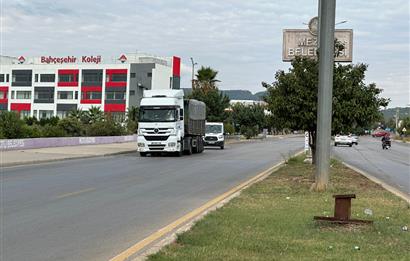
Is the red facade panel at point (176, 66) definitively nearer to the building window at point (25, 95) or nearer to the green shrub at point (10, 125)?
the building window at point (25, 95)

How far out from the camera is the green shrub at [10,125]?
3953cm

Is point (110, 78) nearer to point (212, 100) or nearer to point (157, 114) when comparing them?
point (212, 100)

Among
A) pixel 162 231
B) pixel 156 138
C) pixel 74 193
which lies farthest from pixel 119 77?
pixel 162 231

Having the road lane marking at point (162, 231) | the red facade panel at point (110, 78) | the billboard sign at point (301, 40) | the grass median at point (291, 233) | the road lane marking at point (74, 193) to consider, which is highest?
the red facade panel at point (110, 78)

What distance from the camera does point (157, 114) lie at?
32.4 metres

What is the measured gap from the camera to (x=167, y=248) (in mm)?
7156

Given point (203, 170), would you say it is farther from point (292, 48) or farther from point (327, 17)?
point (292, 48)

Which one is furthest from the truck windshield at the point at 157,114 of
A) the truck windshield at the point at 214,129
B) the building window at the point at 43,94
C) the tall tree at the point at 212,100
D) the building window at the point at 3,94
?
the building window at the point at 3,94

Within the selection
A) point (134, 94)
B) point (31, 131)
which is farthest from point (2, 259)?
point (134, 94)

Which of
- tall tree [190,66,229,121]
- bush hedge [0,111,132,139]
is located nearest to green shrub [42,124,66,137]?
bush hedge [0,111,132,139]

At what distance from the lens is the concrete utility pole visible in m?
14.2

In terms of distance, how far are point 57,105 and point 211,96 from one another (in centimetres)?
6291

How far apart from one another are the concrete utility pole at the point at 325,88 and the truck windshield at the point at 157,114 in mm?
18390

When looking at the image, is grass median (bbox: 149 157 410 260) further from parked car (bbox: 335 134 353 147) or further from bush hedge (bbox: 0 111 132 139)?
parked car (bbox: 335 134 353 147)
